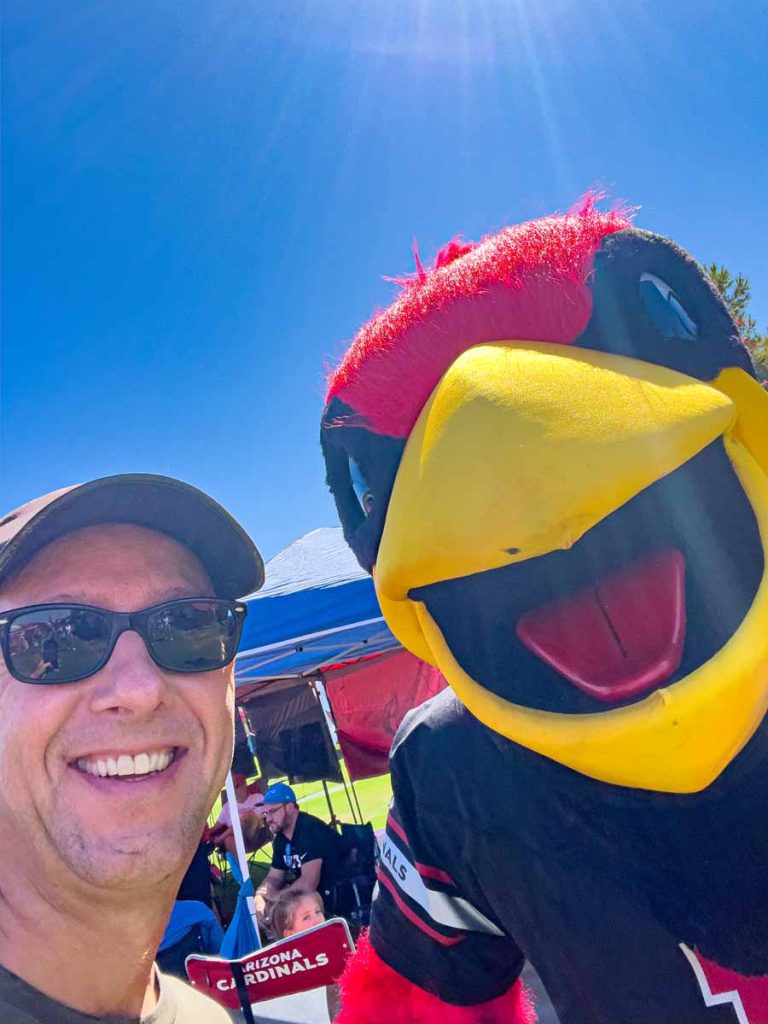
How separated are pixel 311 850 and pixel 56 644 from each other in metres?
3.58

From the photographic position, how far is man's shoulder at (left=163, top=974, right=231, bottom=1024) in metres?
1.17

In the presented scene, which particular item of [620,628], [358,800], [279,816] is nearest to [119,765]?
[620,628]

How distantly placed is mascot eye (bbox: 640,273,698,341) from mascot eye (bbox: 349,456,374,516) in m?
0.47

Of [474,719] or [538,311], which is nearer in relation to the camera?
[538,311]

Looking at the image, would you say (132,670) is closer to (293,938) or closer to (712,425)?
(712,425)

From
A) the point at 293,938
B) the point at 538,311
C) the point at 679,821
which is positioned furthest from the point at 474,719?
the point at 293,938

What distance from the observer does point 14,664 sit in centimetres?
104

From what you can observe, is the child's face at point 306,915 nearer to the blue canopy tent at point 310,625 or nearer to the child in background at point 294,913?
the child in background at point 294,913

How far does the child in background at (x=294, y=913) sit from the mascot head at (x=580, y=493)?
10.5 feet

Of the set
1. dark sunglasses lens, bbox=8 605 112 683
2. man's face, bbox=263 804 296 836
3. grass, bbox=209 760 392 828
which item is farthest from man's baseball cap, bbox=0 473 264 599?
grass, bbox=209 760 392 828

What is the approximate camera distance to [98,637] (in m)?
1.10

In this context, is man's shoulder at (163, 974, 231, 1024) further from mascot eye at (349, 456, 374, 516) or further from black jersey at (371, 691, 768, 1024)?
mascot eye at (349, 456, 374, 516)

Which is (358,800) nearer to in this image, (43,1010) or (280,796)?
(280,796)

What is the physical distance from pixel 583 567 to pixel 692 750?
0.78 feet
